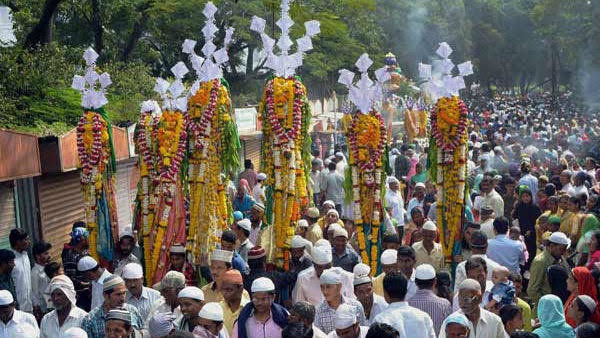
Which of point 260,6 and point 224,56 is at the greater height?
point 260,6

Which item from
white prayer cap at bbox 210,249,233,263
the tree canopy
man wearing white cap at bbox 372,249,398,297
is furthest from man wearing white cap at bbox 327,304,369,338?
the tree canopy

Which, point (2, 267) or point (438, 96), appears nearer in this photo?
point (2, 267)

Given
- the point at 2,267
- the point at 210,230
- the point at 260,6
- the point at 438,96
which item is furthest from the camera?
the point at 260,6

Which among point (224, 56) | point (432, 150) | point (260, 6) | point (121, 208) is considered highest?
point (260, 6)

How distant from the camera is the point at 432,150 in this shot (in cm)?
1145

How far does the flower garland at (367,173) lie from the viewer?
11.0 m

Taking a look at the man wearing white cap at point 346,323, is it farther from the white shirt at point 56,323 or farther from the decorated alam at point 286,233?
the white shirt at point 56,323

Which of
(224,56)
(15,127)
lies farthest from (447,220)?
(15,127)

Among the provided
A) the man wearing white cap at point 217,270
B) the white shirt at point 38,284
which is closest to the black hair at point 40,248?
the white shirt at point 38,284

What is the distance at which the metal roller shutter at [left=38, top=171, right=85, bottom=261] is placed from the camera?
12.6 metres

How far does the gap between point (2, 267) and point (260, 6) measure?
2031 centimetres

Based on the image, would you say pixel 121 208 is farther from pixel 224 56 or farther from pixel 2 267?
pixel 2 267

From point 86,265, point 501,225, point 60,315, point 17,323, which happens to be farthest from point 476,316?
point 86,265

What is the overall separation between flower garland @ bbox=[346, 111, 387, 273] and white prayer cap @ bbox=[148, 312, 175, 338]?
493 cm
